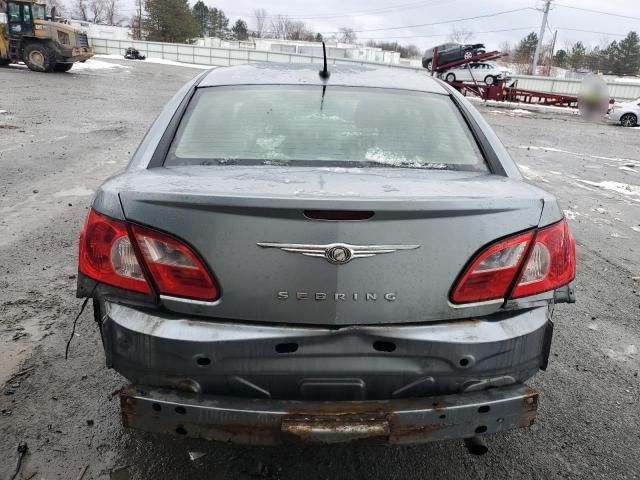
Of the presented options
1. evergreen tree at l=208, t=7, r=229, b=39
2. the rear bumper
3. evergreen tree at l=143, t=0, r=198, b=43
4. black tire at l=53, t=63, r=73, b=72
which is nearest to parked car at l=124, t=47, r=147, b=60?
evergreen tree at l=143, t=0, r=198, b=43

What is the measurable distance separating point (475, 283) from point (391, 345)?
0.36m

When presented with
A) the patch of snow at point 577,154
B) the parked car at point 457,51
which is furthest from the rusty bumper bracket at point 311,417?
the parked car at point 457,51

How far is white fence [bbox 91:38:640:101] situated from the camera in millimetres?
34094

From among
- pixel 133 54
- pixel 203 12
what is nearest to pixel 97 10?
pixel 203 12

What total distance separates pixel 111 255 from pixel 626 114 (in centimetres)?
2509

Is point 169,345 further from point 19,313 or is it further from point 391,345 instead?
point 19,313

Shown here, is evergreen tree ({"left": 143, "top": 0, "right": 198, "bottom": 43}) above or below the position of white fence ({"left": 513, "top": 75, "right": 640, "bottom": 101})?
above

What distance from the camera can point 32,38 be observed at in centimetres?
2450

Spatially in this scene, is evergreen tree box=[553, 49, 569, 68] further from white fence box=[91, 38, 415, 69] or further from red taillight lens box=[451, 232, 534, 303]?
red taillight lens box=[451, 232, 534, 303]

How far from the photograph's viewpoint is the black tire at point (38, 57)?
24453mm

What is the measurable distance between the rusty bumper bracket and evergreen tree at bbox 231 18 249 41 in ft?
390

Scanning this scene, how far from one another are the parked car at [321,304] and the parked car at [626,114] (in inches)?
947

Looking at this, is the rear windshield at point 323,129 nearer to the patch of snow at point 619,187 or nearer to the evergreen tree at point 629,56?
the patch of snow at point 619,187

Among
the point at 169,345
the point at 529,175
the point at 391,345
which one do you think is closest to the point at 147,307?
the point at 169,345
